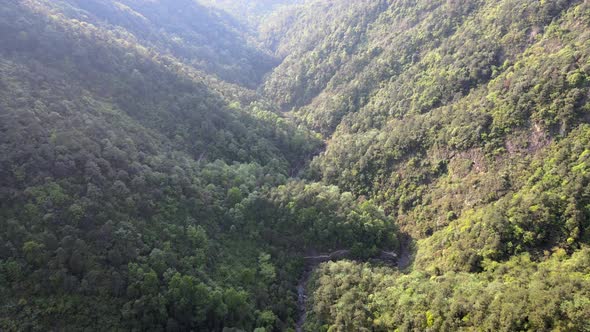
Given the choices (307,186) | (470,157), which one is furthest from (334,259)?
(470,157)

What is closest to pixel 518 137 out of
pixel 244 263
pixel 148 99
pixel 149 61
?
→ pixel 244 263

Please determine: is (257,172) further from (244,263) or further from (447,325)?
(447,325)

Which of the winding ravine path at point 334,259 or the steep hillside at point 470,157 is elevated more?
the steep hillside at point 470,157

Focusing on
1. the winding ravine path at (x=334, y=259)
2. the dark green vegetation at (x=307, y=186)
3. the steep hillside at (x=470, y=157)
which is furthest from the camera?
the winding ravine path at (x=334, y=259)

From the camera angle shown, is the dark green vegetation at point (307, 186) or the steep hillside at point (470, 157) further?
the steep hillside at point (470, 157)

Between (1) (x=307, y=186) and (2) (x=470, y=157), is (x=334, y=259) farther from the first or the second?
(2) (x=470, y=157)

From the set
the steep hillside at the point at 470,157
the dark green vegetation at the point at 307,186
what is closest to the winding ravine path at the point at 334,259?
the dark green vegetation at the point at 307,186

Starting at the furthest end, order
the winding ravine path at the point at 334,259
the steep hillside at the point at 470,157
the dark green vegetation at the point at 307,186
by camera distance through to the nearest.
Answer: the winding ravine path at the point at 334,259
the steep hillside at the point at 470,157
the dark green vegetation at the point at 307,186

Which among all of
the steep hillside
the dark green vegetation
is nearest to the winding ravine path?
the dark green vegetation

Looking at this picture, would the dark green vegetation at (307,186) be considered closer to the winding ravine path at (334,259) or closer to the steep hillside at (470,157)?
the steep hillside at (470,157)
